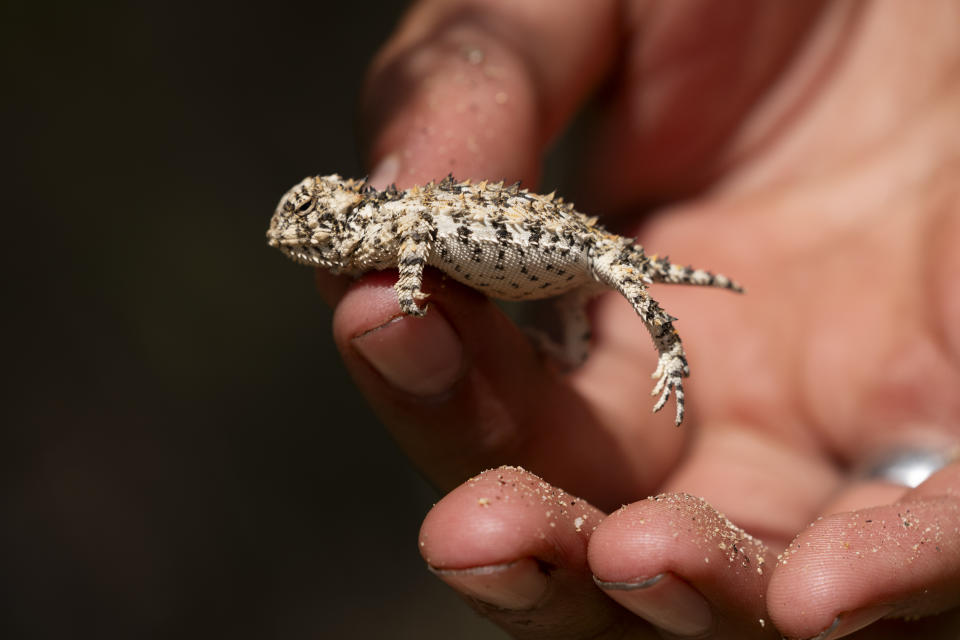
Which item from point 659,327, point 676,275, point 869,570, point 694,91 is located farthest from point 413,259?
point 694,91

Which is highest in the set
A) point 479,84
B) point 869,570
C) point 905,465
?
point 479,84

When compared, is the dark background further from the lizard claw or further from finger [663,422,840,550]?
the lizard claw

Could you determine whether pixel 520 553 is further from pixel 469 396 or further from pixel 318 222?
pixel 318 222

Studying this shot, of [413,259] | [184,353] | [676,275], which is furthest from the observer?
[184,353]

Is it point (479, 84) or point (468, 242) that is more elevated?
point (479, 84)

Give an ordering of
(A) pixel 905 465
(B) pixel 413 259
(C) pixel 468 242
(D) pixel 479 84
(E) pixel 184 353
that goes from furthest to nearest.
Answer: (E) pixel 184 353, (A) pixel 905 465, (D) pixel 479 84, (C) pixel 468 242, (B) pixel 413 259

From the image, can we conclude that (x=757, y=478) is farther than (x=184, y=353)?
No

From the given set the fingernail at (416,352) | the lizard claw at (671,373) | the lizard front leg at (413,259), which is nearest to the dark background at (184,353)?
the fingernail at (416,352)
